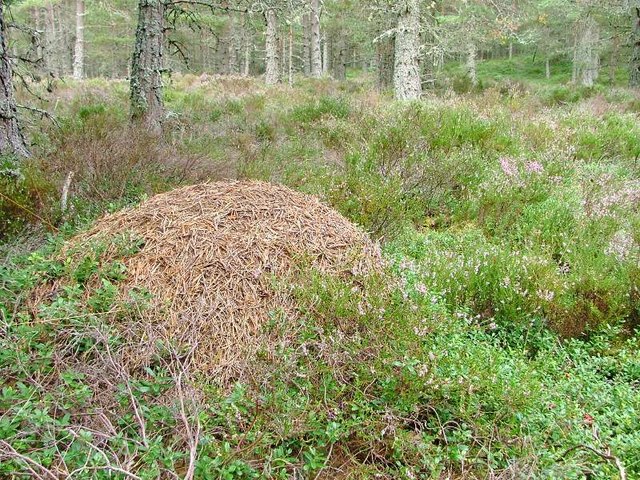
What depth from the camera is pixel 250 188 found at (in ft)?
12.2

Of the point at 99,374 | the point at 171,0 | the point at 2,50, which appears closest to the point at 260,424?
the point at 99,374

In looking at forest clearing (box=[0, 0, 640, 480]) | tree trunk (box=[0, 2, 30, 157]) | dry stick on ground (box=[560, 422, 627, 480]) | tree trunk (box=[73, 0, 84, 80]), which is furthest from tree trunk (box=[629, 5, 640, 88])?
tree trunk (box=[73, 0, 84, 80])

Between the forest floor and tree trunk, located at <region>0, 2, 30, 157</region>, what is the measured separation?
1.33 feet

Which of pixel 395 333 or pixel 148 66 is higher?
pixel 148 66

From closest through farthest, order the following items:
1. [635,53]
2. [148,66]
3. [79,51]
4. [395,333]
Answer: [395,333] < [148,66] < [635,53] < [79,51]

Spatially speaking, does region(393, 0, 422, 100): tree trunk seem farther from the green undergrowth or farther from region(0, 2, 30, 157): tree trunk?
the green undergrowth

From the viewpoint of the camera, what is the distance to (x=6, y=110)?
4566 millimetres

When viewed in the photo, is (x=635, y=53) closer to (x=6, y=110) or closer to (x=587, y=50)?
(x=587, y=50)

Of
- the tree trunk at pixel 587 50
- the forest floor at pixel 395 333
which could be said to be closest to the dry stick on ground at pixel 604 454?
the forest floor at pixel 395 333

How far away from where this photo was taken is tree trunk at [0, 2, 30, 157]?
456cm

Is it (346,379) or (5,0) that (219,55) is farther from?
(346,379)

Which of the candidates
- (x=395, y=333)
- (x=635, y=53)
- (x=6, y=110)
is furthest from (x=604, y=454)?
(x=635, y=53)

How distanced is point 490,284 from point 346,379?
171 cm

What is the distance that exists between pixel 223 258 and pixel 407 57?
9.14m
